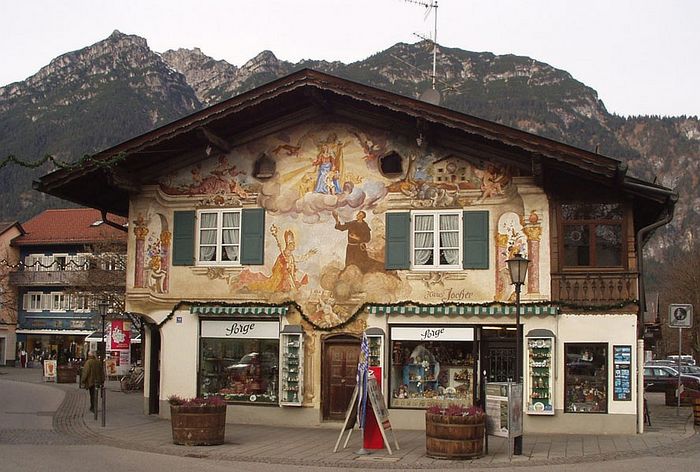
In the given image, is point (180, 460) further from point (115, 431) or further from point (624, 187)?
point (624, 187)

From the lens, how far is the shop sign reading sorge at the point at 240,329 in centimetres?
2352

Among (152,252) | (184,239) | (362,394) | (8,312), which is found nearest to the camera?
(362,394)

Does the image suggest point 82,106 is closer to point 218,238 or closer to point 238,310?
point 218,238

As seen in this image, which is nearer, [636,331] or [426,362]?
[636,331]

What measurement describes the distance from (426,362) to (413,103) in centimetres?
607

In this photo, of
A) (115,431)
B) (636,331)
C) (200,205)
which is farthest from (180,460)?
(636,331)

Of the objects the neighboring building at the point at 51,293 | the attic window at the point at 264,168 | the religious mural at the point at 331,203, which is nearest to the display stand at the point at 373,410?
the religious mural at the point at 331,203

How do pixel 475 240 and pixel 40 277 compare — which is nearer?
pixel 475 240

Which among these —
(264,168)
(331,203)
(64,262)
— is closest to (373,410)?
(331,203)

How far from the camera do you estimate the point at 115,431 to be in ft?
70.0

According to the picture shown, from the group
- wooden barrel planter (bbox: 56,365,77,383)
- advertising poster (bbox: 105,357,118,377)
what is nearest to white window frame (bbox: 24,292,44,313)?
wooden barrel planter (bbox: 56,365,77,383)

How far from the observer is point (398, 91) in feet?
439

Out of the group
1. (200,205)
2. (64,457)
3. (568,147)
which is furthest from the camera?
(200,205)

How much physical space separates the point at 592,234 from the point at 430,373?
494cm
